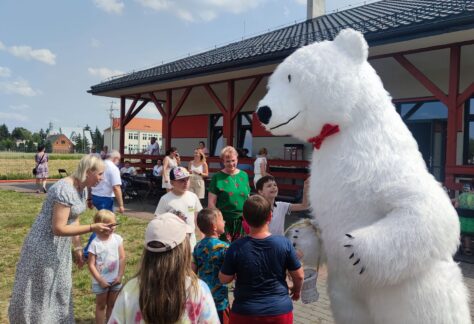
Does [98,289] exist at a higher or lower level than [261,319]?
lower

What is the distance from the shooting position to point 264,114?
219 centimetres

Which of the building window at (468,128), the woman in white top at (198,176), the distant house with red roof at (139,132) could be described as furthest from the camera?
the distant house with red roof at (139,132)

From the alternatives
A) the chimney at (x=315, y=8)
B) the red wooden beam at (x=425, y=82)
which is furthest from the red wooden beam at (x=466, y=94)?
the chimney at (x=315, y=8)

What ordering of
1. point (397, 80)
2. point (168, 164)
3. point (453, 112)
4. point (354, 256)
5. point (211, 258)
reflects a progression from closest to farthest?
point (354, 256), point (211, 258), point (453, 112), point (168, 164), point (397, 80)

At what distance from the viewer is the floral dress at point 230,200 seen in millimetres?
3869

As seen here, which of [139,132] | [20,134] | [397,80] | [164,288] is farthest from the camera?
[20,134]

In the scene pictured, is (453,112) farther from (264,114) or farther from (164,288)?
(164,288)

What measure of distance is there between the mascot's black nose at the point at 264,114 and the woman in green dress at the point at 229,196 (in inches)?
66.3

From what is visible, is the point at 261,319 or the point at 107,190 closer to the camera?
the point at 261,319

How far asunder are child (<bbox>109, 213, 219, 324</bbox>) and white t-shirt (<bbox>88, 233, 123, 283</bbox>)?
63.8 inches

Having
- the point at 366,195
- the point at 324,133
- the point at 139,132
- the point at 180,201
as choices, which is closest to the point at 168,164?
the point at 180,201

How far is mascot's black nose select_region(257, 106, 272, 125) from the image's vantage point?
2.17 metres

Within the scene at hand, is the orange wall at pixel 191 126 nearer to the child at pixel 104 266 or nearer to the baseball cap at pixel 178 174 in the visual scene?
the baseball cap at pixel 178 174

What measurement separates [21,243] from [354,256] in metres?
6.54
